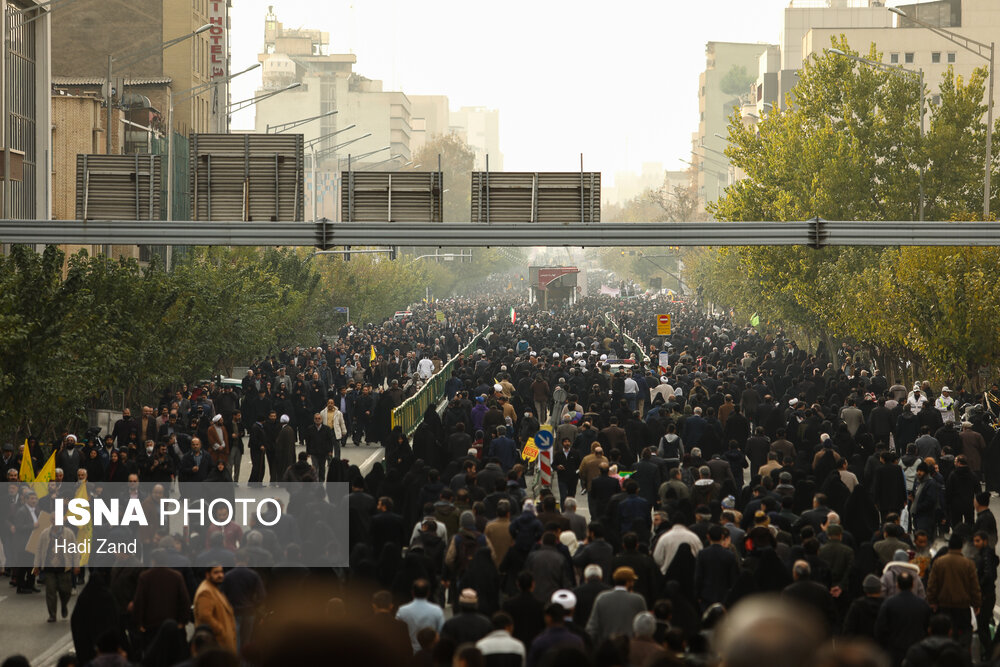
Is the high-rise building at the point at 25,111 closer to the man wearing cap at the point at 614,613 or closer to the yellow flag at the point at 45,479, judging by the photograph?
the yellow flag at the point at 45,479

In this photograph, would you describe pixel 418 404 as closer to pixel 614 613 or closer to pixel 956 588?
pixel 956 588

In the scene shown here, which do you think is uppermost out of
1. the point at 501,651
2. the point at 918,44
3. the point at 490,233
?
the point at 918,44

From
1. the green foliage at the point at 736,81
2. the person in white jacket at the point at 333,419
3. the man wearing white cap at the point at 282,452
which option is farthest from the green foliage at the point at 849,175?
the green foliage at the point at 736,81

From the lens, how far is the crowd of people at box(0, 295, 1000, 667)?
8328 mm

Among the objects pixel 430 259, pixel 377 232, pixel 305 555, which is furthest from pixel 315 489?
pixel 430 259

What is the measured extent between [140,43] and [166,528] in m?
60.0

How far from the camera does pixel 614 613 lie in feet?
32.5

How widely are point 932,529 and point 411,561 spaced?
7390 mm

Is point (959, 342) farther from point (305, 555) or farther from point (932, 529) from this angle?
point (305, 555)

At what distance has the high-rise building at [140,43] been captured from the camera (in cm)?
6781

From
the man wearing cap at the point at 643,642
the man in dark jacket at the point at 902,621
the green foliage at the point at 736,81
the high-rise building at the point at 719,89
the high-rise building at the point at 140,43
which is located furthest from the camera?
the green foliage at the point at 736,81

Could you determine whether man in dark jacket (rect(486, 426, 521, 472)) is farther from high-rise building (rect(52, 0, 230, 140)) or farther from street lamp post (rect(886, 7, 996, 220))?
high-rise building (rect(52, 0, 230, 140))

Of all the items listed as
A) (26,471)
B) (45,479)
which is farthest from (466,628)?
(26,471)

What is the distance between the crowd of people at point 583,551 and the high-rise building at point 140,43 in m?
46.9
